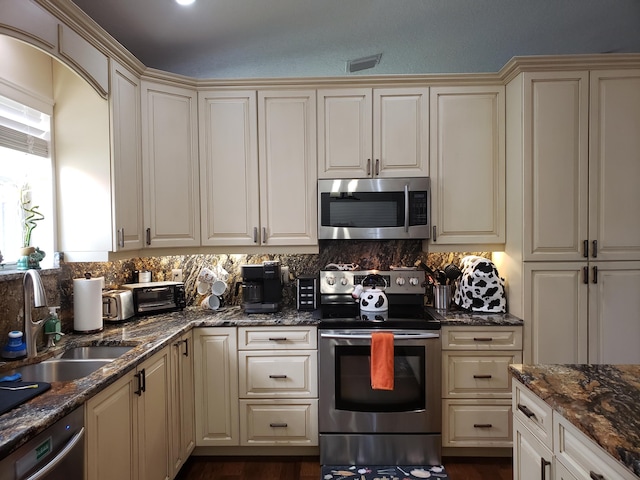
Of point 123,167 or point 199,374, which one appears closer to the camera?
point 123,167

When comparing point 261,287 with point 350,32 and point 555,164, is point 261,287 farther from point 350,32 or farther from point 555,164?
point 555,164

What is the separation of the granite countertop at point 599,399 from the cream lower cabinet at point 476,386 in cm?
97

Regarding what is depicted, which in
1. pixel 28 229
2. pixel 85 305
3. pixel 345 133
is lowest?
pixel 85 305

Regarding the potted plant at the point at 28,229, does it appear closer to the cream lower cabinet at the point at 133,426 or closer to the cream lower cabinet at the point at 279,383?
the cream lower cabinet at the point at 133,426

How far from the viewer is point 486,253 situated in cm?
294

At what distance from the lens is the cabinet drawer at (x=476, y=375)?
244cm

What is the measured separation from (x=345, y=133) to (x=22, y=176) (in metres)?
1.89

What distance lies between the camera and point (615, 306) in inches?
94.5

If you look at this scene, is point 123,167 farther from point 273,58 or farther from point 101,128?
point 273,58

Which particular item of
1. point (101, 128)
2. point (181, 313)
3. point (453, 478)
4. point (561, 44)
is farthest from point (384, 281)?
point (561, 44)

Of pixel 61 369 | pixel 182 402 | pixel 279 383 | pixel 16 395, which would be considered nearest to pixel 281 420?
pixel 279 383

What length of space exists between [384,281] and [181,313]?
1.40 metres

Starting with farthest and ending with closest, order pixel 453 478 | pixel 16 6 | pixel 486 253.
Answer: pixel 486 253 < pixel 453 478 < pixel 16 6

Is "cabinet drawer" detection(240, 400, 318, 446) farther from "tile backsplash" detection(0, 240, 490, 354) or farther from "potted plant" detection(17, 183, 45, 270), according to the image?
"potted plant" detection(17, 183, 45, 270)
